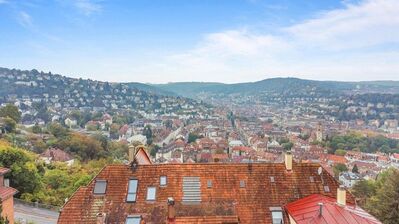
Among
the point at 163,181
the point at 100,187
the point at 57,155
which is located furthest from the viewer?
the point at 57,155

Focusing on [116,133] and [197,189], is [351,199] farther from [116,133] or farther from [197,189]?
[116,133]

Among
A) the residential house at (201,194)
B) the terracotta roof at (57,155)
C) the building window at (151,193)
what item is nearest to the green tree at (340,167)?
the terracotta roof at (57,155)

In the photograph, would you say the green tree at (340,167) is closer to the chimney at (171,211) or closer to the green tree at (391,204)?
the green tree at (391,204)

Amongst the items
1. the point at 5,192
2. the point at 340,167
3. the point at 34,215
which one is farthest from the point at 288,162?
the point at 340,167

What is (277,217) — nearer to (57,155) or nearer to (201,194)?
(201,194)

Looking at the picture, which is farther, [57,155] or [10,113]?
[10,113]

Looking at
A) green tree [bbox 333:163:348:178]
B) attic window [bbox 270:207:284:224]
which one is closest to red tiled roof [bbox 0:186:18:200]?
attic window [bbox 270:207:284:224]

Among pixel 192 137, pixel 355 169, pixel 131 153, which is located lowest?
pixel 355 169
